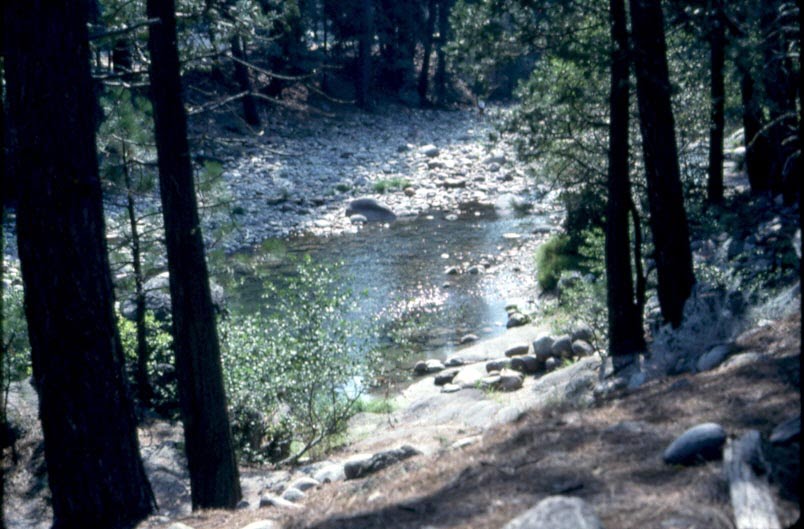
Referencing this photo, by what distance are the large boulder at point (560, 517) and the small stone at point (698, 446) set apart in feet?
2.78

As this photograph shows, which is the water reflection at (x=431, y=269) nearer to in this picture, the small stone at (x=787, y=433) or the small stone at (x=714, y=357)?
the small stone at (x=714, y=357)

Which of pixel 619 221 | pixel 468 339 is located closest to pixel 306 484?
pixel 619 221

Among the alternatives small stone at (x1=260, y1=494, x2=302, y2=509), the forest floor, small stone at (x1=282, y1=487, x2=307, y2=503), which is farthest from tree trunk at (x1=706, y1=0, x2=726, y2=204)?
small stone at (x1=260, y1=494, x2=302, y2=509)

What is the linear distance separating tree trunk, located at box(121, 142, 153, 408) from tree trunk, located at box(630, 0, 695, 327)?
5.52 metres

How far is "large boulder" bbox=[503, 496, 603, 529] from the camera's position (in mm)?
3637

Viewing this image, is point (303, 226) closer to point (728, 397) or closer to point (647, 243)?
point (647, 243)

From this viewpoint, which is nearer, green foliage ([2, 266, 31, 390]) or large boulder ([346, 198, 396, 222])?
green foliage ([2, 266, 31, 390])

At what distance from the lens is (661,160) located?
9.45 metres

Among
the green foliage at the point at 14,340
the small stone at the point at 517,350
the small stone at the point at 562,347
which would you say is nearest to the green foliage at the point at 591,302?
the small stone at the point at 562,347

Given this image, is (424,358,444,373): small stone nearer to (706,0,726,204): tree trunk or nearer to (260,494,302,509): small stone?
(706,0,726,204): tree trunk

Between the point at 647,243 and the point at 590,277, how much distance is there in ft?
3.99

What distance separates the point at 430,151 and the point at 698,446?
32.0 meters

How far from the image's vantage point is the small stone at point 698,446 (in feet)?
14.3

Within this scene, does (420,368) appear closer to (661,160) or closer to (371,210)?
(661,160)
